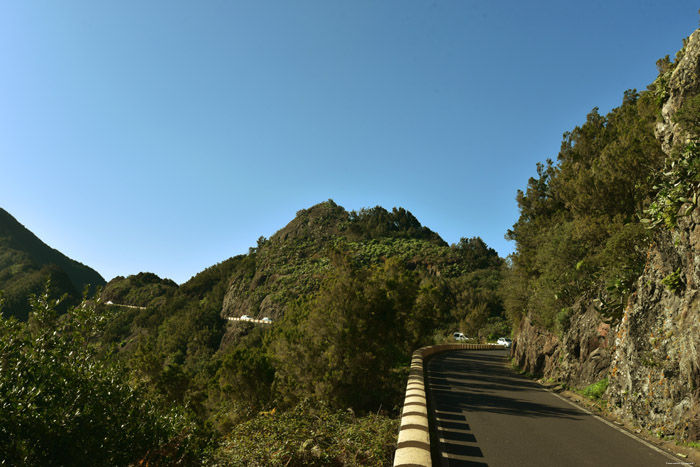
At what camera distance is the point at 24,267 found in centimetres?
15612

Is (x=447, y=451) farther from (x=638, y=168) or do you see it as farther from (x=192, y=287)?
(x=192, y=287)

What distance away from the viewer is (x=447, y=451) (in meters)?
7.23

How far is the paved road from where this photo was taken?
264 inches

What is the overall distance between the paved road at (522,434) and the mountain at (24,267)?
416ft

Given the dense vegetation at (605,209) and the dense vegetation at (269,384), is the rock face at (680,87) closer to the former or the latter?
the dense vegetation at (605,209)

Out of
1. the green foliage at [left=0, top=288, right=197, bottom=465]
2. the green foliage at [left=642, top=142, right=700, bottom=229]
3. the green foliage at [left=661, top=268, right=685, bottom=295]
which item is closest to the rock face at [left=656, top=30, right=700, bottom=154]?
the green foliage at [left=642, top=142, right=700, bottom=229]

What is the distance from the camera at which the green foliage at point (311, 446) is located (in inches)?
289

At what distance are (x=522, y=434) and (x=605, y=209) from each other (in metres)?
13.6

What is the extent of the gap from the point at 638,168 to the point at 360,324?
12886mm

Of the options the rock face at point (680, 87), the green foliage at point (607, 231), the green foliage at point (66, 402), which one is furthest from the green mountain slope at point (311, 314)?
the rock face at point (680, 87)

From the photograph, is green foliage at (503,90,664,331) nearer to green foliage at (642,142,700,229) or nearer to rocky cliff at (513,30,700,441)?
rocky cliff at (513,30,700,441)

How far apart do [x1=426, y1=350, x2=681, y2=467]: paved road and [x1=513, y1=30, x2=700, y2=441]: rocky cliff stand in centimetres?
81

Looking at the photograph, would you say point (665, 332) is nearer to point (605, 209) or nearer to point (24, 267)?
point (605, 209)

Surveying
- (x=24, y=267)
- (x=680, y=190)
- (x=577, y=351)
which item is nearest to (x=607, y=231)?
(x=577, y=351)
